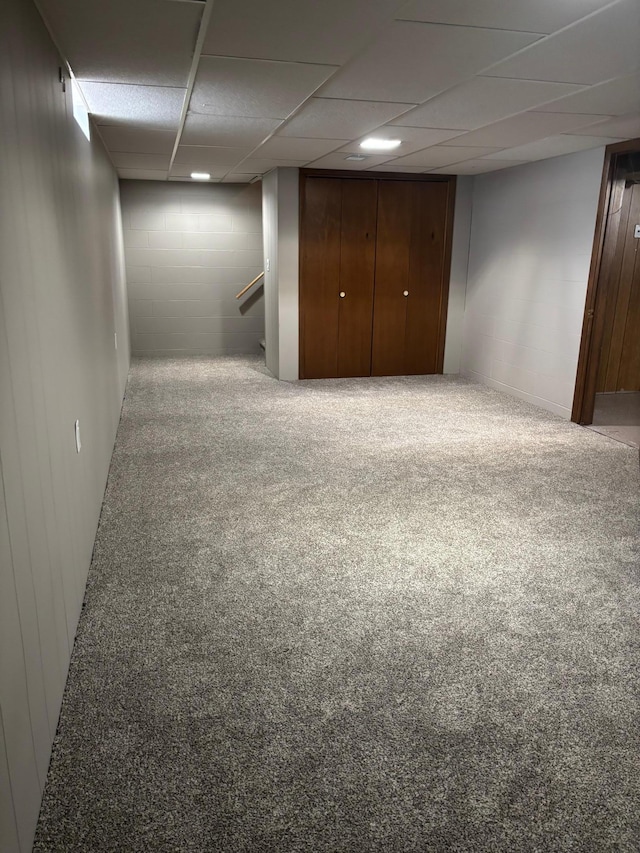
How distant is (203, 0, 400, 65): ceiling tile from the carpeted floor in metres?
2.25

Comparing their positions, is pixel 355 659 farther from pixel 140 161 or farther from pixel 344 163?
pixel 140 161

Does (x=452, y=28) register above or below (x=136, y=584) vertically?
above

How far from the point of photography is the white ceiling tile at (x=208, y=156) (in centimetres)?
538

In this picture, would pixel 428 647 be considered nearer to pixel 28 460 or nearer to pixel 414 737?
pixel 414 737

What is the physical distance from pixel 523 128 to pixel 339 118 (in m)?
1.27

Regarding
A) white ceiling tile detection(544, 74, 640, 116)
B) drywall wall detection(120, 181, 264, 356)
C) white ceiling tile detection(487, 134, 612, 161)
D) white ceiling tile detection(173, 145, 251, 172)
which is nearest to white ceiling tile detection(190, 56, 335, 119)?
white ceiling tile detection(544, 74, 640, 116)

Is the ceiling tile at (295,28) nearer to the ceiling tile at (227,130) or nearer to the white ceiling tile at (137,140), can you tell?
the ceiling tile at (227,130)

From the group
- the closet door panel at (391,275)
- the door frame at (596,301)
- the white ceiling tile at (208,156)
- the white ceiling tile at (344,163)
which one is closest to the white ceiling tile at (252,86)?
the white ceiling tile at (208,156)

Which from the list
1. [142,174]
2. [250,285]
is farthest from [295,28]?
[250,285]

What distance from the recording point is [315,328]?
7.23m

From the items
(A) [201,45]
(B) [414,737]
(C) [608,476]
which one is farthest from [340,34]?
(C) [608,476]

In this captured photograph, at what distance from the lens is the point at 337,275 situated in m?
7.15

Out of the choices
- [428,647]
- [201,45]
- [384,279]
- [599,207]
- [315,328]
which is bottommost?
[428,647]

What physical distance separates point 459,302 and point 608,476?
3.72 metres
